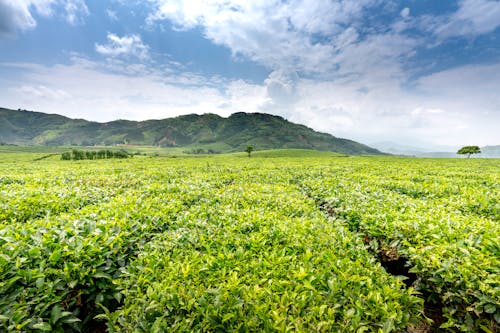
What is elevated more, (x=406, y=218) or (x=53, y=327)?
(x=406, y=218)

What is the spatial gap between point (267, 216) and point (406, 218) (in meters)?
3.93

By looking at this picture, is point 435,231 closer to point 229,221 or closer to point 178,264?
point 229,221

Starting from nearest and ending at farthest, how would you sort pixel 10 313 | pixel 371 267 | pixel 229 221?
1. pixel 10 313
2. pixel 371 267
3. pixel 229 221

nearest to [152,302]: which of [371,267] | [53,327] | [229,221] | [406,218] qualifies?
[53,327]

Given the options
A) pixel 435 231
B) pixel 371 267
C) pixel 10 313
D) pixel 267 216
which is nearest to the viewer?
pixel 10 313

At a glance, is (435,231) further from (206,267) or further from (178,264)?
(178,264)

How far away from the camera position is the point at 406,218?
6246 mm

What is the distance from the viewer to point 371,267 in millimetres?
4133

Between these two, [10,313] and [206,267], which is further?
[206,267]

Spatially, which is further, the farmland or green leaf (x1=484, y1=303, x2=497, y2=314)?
green leaf (x1=484, y1=303, x2=497, y2=314)

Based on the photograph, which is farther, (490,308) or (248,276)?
(248,276)

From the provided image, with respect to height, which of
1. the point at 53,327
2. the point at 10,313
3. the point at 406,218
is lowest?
the point at 53,327

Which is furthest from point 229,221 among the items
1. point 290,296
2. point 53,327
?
point 53,327

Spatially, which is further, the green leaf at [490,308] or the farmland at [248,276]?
the green leaf at [490,308]
